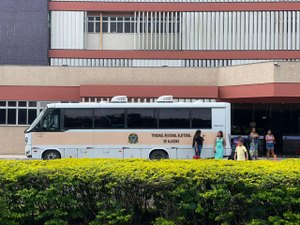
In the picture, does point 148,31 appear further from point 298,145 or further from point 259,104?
point 298,145

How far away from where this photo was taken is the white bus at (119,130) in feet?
78.2

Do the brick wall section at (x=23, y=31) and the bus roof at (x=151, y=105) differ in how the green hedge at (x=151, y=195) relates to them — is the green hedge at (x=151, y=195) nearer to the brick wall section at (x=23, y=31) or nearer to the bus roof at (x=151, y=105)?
the bus roof at (x=151, y=105)

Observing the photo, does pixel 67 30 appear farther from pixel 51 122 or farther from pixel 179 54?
pixel 51 122

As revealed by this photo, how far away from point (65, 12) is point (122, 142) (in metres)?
14.1

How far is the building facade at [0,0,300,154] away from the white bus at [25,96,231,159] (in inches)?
261

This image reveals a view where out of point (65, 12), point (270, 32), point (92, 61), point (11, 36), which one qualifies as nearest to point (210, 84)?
point (270, 32)

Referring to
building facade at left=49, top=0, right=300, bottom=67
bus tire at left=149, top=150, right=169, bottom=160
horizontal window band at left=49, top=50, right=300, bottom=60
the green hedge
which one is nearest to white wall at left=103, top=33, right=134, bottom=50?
building facade at left=49, top=0, right=300, bottom=67

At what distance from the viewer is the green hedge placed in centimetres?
759

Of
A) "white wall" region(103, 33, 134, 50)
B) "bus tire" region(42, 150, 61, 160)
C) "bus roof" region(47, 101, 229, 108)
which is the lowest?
"bus tire" region(42, 150, 61, 160)

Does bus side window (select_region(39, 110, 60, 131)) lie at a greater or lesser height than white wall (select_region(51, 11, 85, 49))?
lesser

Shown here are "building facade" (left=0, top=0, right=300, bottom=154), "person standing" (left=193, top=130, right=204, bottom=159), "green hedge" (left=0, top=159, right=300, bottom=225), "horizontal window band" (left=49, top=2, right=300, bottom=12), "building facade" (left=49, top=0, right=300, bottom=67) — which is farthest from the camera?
"building facade" (left=49, top=0, right=300, bottom=67)

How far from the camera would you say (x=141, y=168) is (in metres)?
8.12

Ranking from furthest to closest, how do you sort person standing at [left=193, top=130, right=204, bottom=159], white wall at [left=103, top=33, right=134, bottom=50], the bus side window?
white wall at [left=103, top=33, right=134, bottom=50], the bus side window, person standing at [left=193, top=130, right=204, bottom=159]

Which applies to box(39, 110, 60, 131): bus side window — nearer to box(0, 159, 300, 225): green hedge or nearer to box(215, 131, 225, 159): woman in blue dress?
box(215, 131, 225, 159): woman in blue dress
